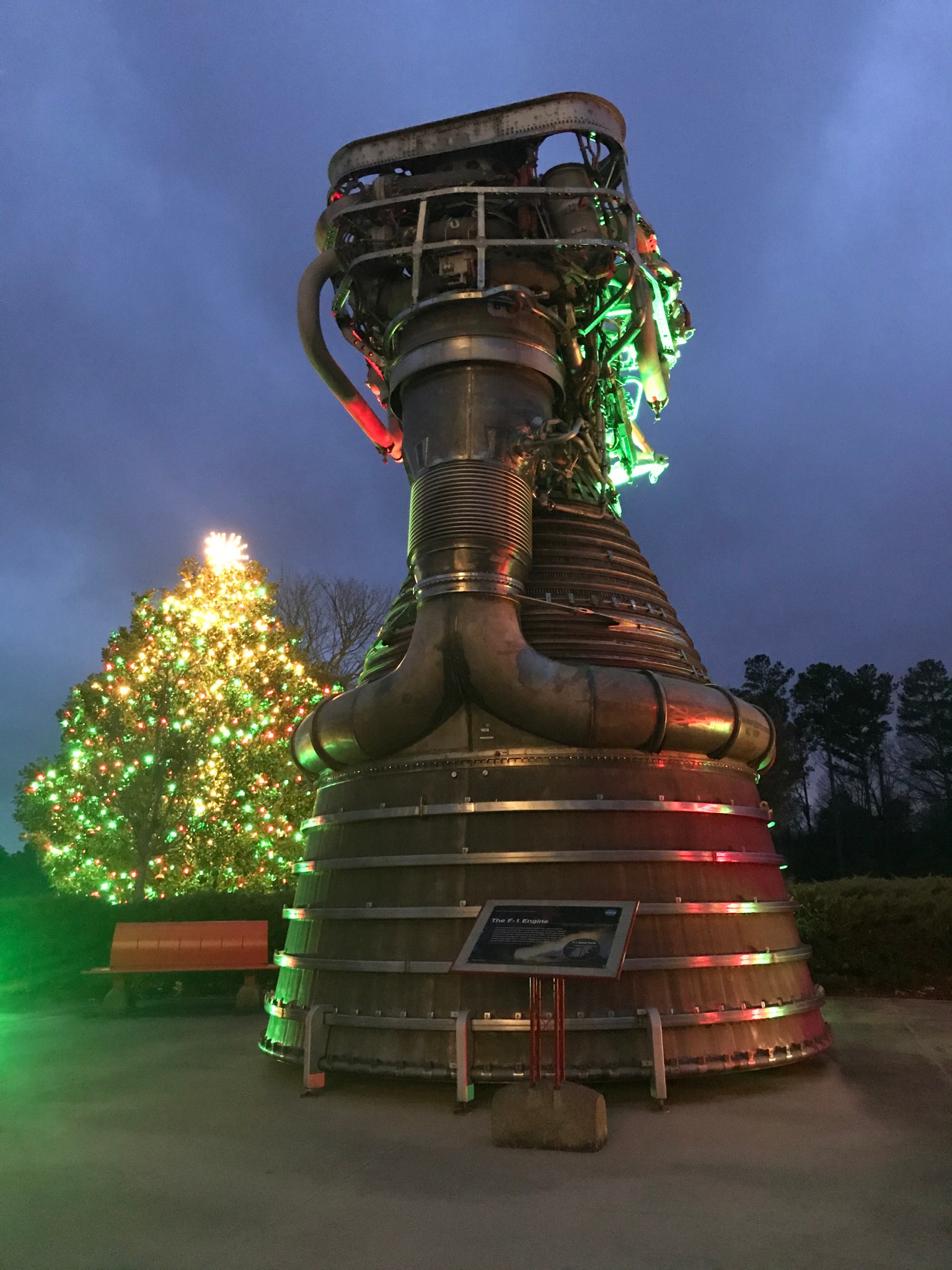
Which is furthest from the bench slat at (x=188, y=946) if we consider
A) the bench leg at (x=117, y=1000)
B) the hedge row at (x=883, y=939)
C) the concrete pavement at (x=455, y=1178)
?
the hedge row at (x=883, y=939)

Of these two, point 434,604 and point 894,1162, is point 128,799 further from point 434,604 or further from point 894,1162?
point 894,1162

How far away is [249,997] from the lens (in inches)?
508

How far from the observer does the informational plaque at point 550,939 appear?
568cm

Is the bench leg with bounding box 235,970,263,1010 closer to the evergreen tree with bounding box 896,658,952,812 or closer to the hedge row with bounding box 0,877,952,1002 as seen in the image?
the hedge row with bounding box 0,877,952,1002

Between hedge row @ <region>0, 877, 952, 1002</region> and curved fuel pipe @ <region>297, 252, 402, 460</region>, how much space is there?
8766 millimetres

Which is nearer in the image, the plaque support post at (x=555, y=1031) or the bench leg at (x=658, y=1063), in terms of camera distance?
the plaque support post at (x=555, y=1031)

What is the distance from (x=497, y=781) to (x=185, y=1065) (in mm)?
4453

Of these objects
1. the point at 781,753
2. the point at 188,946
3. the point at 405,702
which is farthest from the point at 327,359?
the point at 781,753

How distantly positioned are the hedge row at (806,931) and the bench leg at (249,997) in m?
1.78

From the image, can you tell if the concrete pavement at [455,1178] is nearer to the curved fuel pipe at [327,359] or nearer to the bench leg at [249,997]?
the bench leg at [249,997]

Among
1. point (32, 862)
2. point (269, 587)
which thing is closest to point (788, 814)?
point (269, 587)

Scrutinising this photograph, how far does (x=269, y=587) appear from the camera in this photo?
2475 cm

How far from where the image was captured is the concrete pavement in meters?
3.98

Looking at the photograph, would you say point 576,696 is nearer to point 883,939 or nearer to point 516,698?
point 516,698
